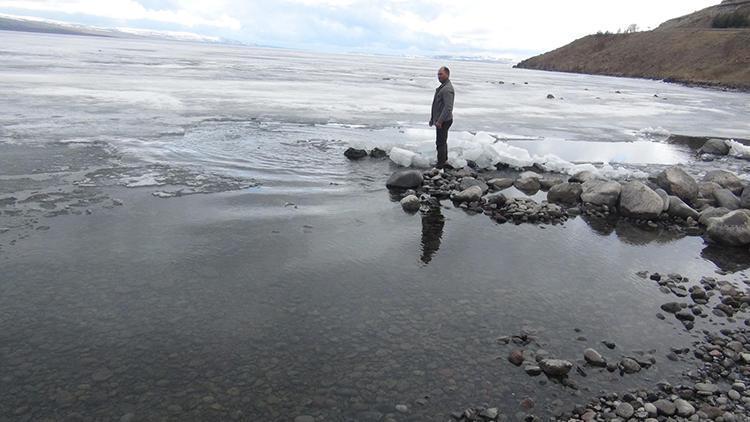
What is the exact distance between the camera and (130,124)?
1791 centimetres

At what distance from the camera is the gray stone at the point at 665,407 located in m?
4.99

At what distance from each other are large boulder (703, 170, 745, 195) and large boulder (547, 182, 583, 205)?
4.26 metres

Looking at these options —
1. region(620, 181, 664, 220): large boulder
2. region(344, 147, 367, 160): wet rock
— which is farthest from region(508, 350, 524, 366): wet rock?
region(344, 147, 367, 160): wet rock

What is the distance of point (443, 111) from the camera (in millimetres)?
14109

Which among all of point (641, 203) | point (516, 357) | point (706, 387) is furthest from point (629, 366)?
point (641, 203)

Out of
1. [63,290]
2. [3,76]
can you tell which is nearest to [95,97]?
[3,76]

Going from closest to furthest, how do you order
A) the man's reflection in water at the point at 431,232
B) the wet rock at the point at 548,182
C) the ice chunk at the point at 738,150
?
the man's reflection in water at the point at 431,232, the wet rock at the point at 548,182, the ice chunk at the point at 738,150

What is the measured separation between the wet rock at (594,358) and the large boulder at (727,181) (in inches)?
395

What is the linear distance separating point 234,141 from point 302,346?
37.9 feet

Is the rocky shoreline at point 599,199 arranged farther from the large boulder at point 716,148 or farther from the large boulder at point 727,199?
the large boulder at point 716,148

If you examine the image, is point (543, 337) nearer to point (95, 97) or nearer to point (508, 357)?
point (508, 357)

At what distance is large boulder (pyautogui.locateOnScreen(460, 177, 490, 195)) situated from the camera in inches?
493

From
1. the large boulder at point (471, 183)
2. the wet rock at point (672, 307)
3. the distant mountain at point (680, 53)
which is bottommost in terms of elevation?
the wet rock at point (672, 307)

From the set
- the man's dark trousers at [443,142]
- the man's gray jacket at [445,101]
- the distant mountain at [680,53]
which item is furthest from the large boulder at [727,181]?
the distant mountain at [680,53]
